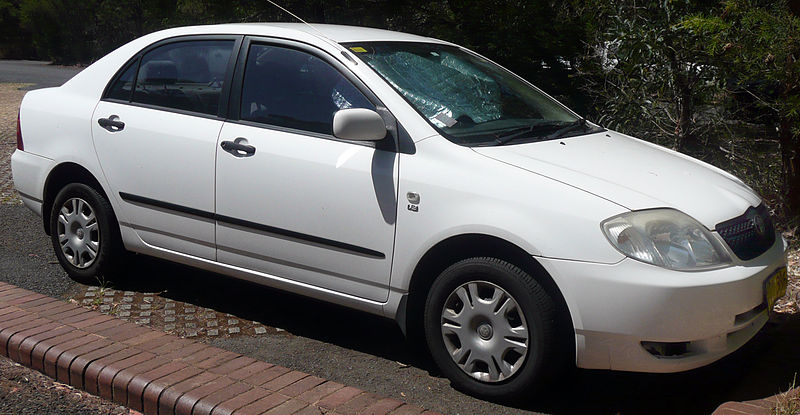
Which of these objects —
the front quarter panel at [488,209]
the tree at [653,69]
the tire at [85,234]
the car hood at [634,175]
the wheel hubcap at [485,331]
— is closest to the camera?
the front quarter panel at [488,209]

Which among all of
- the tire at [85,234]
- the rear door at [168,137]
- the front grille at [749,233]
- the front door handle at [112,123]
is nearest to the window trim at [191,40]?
the rear door at [168,137]

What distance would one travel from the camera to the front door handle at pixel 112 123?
16.5ft

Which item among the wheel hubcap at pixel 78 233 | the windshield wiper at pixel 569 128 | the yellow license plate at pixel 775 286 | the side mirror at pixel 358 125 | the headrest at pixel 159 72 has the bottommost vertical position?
the wheel hubcap at pixel 78 233

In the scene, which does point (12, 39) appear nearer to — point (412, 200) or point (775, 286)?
point (412, 200)

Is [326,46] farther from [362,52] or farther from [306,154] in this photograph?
[306,154]

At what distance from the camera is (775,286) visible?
154 inches

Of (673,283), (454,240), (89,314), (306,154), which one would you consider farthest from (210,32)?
(673,283)

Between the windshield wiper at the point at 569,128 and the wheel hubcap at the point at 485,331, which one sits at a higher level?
the windshield wiper at the point at 569,128

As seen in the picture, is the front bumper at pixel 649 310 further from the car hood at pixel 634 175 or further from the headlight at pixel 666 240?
the car hood at pixel 634 175

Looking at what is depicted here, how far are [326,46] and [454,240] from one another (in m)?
1.29

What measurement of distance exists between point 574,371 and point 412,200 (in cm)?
104

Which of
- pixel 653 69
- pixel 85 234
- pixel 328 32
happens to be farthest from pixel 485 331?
pixel 653 69

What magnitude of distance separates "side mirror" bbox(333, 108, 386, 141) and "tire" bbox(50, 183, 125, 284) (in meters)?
1.86

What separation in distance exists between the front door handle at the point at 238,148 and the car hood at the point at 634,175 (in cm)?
120
